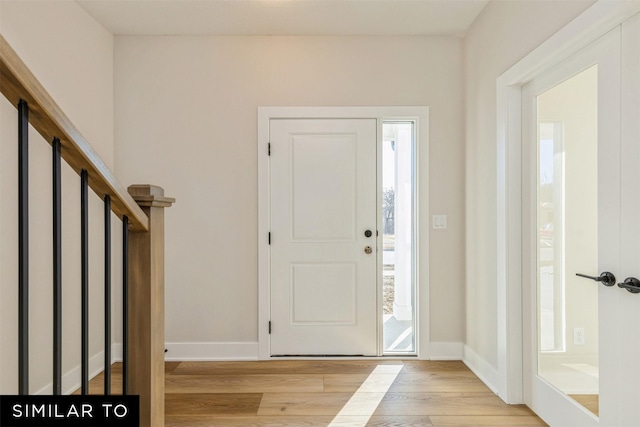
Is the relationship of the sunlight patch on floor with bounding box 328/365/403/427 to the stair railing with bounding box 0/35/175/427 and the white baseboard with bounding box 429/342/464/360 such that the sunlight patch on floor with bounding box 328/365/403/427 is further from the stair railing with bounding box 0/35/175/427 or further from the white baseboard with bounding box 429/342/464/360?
the stair railing with bounding box 0/35/175/427

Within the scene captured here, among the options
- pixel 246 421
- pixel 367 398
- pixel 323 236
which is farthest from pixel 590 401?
pixel 323 236

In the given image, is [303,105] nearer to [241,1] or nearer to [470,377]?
[241,1]

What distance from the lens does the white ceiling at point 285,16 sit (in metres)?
2.50

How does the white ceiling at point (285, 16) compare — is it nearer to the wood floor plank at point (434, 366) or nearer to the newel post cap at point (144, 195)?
the newel post cap at point (144, 195)

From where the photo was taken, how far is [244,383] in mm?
2527

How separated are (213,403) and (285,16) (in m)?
2.67

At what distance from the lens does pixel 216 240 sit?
296cm

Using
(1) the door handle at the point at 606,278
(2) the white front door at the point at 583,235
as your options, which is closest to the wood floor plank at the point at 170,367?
(2) the white front door at the point at 583,235

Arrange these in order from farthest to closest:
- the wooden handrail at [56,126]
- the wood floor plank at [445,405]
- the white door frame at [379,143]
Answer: the white door frame at [379,143], the wood floor plank at [445,405], the wooden handrail at [56,126]

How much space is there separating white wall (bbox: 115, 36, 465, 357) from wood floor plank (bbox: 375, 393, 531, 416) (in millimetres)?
672

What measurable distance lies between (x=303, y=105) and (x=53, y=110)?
221cm

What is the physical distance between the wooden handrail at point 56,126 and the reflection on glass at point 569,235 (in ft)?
6.36

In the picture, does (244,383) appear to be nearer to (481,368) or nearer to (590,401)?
(481,368)

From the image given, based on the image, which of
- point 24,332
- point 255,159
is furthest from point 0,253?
point 255,159
